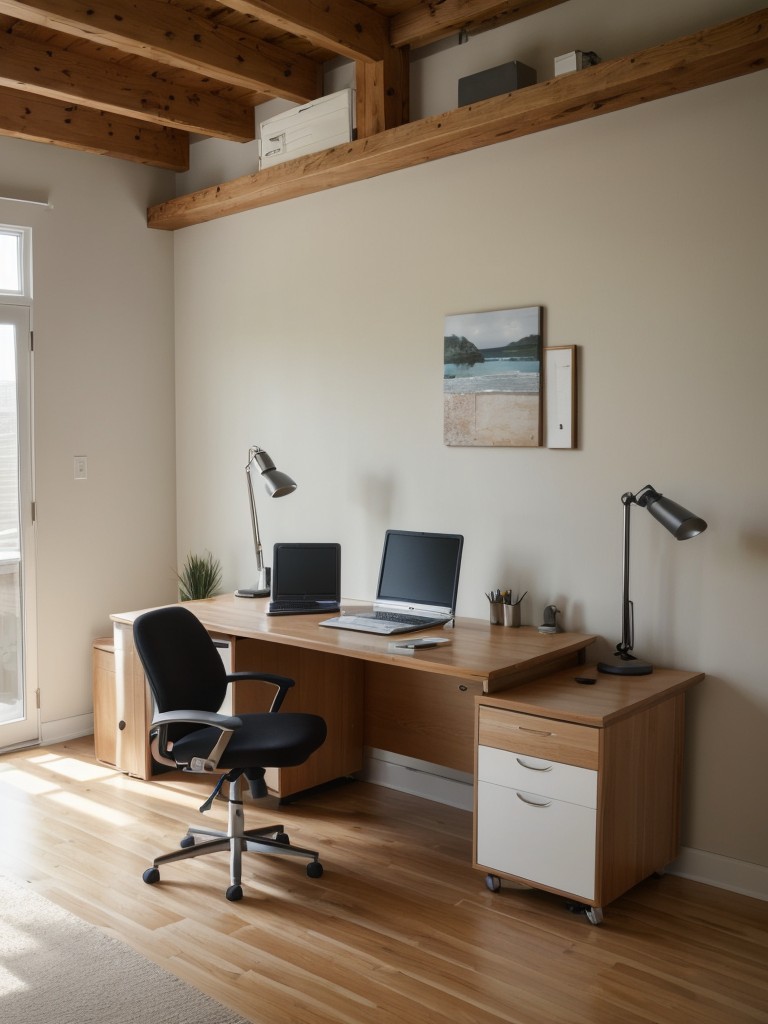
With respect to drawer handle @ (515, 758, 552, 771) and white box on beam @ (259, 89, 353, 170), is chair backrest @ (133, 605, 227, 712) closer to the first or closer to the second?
drawer handle @ (515, 758, 552, 771)

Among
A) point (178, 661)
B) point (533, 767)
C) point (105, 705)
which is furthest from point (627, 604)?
point (105, 705)

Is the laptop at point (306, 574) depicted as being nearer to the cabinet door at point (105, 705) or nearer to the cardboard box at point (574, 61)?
the cabinet door at point (105, 705)

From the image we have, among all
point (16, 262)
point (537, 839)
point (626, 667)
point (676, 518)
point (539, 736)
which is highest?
point (16, 262)

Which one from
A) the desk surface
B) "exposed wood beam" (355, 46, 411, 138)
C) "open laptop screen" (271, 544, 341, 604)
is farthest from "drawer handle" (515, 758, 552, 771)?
"exposed wood beam" (355, 46, 411, 138)

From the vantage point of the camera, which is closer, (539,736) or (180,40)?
(539,736)

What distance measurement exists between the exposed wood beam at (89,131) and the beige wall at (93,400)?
15 centimetres

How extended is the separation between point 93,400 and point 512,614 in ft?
8.34

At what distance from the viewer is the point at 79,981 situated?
2598 mm

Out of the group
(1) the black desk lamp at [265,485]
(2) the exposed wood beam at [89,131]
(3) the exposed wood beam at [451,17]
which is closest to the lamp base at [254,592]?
(1) the black desk lamp at [265,485]

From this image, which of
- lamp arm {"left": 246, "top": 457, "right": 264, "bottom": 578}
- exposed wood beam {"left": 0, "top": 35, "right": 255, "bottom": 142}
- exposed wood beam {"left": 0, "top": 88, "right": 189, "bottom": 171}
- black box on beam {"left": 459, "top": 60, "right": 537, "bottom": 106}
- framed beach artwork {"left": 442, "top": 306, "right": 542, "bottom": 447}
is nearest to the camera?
black box on beam {"left": 459, "top": 60, "right": 537, "bottom": 106}

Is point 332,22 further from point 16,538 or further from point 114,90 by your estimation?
point 16,538

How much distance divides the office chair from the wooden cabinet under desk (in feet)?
2.05

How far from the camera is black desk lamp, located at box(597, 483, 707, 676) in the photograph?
3.01 metres

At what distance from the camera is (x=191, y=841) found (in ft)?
11.1
